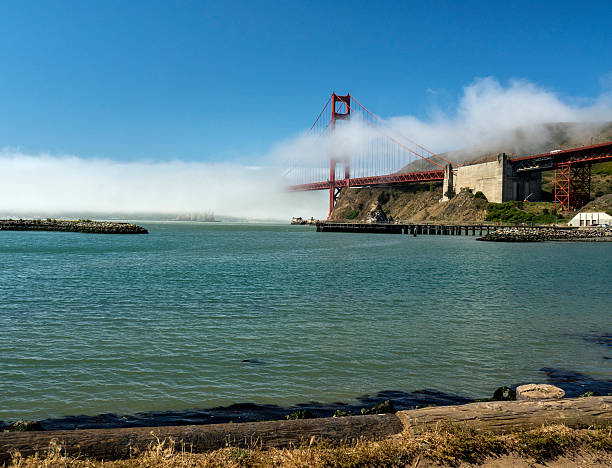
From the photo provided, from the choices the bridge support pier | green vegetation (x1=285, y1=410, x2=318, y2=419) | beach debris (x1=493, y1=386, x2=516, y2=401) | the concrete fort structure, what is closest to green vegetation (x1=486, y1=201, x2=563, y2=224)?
the concrete fort structure

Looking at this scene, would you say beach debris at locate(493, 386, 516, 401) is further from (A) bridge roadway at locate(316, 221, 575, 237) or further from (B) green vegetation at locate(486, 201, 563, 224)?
(B) green vegetation at locate(486, 201, 563, 224)

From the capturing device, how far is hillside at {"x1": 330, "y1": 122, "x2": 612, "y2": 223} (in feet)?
330

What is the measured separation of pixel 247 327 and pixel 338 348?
10.5 feet

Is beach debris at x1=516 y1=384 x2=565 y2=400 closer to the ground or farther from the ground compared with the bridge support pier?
closer to the ground

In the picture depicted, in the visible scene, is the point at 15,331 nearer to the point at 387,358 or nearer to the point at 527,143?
the point at 387,358

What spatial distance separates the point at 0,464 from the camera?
12.9 ft

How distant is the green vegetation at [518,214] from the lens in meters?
92.4

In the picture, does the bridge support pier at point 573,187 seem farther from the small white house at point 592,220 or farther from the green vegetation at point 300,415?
the green vegetation at point 300,415

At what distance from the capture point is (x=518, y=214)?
98188 mm

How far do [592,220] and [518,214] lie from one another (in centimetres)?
2167

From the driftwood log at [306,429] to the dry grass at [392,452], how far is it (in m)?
0.09

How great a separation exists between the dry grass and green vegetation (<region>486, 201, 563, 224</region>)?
310 ft

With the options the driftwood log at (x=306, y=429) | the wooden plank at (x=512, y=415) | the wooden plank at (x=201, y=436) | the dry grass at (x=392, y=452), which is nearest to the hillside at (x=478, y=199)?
the wooden plank at (x=512, y=415)

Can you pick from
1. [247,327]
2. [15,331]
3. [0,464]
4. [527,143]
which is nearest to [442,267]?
[247,327]
